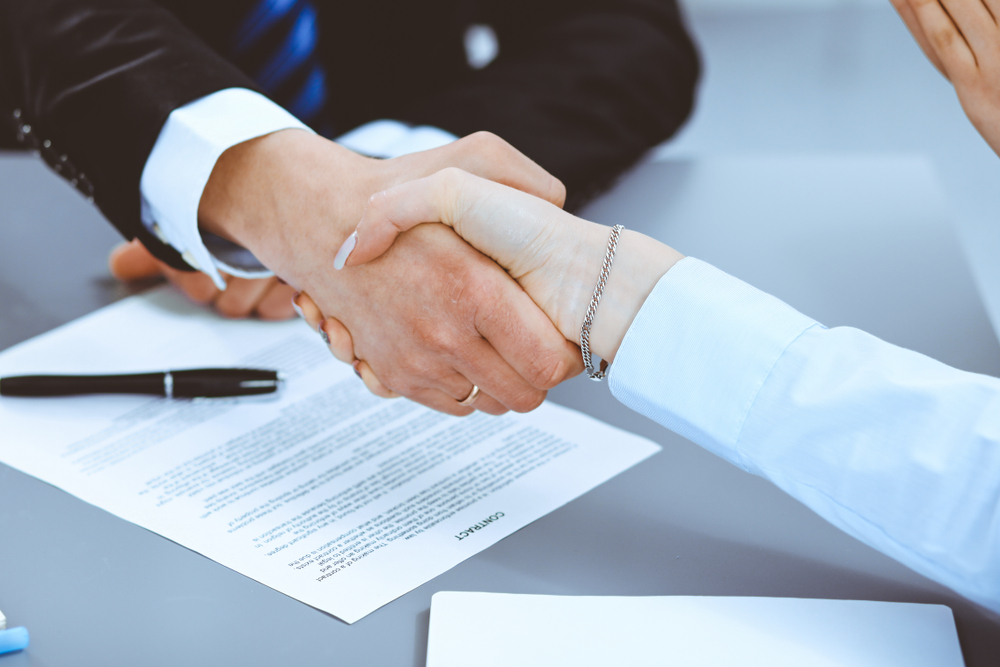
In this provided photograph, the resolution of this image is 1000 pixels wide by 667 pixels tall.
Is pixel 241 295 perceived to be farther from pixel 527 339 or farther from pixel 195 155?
pixel 527 339

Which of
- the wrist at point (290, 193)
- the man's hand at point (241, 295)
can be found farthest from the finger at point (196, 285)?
the wrist at point (290, 193)

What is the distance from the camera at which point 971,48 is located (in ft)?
2.82

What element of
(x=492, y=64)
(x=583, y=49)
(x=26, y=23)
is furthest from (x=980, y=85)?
(x=26, y=23)

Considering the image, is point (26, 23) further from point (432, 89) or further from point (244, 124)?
point (432, 89)

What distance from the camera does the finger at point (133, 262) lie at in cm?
99

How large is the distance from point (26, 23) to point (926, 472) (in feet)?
3.06

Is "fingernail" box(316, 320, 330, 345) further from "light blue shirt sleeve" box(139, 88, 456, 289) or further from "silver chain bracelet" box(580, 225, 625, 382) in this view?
"silver chain bracelet" box(580, 225, 625, 382)

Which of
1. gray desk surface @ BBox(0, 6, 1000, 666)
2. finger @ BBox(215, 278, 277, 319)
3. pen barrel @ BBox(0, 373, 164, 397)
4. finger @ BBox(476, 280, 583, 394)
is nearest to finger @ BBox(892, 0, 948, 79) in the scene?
gray desk surface @ BBox(0, 6, 1000, 666)

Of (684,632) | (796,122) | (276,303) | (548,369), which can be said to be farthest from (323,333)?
(796,122)

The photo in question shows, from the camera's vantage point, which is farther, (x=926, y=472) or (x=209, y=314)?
(x=209, y=314)

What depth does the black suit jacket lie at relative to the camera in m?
0.83

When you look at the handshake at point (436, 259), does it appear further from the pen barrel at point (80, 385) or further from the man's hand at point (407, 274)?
the pen barrel at point (80, 385)

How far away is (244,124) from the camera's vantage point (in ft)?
2.66

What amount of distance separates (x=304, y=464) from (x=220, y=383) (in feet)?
0.46
